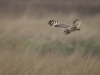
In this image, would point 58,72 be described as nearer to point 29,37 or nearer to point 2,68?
point 2,68

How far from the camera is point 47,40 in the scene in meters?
3.22

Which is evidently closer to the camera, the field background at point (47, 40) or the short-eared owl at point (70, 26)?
the short-eared owl at point (70, 26)

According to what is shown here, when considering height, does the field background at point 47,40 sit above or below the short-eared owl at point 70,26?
above

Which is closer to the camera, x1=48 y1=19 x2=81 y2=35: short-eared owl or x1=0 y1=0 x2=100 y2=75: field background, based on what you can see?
x1=48 y1=19 x2=81 y2=35: short-eared owl

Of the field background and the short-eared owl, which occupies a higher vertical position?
the field background

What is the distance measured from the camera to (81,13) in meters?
4.48

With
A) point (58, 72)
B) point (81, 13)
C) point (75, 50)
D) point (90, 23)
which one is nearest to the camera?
point (58, 72)

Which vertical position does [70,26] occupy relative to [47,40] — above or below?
below

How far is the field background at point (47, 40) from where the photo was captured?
7.38 ft

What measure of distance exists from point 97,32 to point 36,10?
5.27 ft

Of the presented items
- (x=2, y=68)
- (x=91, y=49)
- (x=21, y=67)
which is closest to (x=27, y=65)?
(x=21, y=67)

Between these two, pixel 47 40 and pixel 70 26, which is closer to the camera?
pixel 70 26

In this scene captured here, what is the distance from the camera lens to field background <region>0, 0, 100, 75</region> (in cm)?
225

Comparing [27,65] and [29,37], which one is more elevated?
[29,37]
